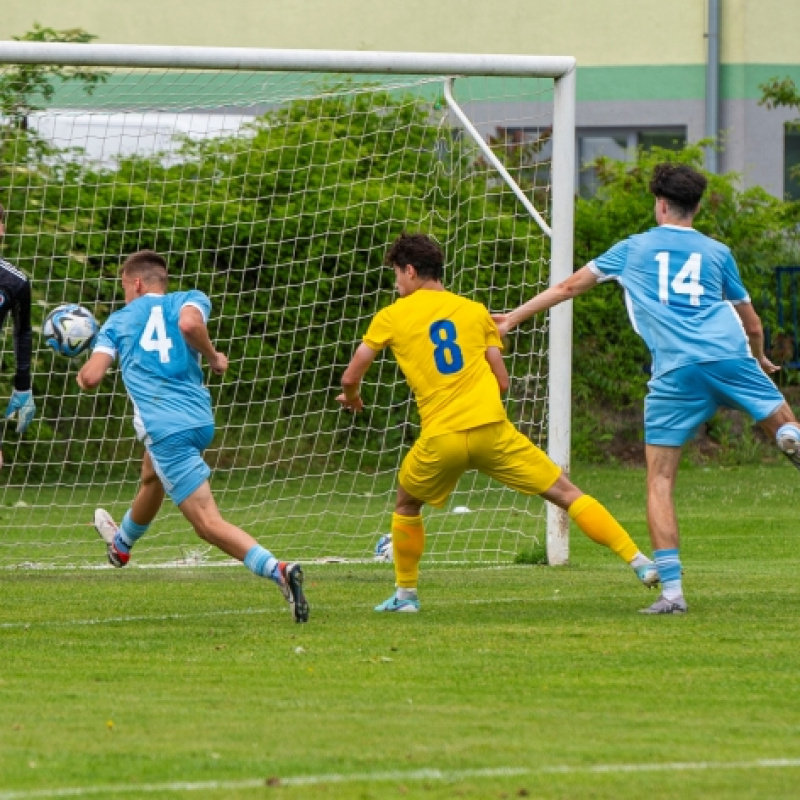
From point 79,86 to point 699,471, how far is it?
24.9ft

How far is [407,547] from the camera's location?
352 inches

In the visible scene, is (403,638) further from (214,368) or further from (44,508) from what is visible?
(44,508)

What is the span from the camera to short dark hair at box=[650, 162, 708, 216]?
8.60 metres

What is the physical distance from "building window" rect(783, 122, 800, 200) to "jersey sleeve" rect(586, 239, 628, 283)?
16.6 m

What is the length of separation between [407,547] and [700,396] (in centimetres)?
159

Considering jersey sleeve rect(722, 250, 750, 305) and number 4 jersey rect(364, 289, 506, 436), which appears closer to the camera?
jersey sleeve rect(722, 250, 750, 305)

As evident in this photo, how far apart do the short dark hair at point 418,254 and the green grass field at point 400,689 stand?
168cm

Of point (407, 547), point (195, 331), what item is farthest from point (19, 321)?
point (407, 547)

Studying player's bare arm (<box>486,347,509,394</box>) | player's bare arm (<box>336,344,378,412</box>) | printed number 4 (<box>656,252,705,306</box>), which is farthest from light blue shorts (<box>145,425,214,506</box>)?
printed number 4 (<box>656,252,705,306</box>)

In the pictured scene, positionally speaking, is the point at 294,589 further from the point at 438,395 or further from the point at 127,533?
the point at 127,533

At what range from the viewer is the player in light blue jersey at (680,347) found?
8.53 m

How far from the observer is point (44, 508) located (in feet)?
47.2

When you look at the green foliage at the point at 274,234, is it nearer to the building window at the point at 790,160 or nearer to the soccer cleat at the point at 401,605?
the soccer cleat at the point at 401,605

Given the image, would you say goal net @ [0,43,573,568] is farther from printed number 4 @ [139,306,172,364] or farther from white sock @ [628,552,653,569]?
printed number 4 @ [139,306,172,364]
